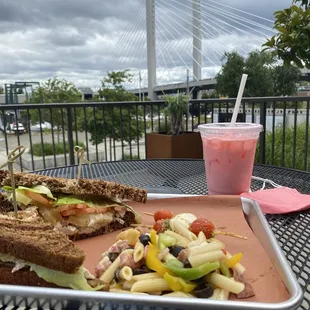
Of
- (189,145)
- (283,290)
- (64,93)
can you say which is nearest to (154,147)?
(189,145)

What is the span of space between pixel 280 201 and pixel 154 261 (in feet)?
1.79

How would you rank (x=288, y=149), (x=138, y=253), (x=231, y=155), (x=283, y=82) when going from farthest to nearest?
(x=283, y=82), (x=288, y=149), (x=231, y=155), (x=138, y=253)

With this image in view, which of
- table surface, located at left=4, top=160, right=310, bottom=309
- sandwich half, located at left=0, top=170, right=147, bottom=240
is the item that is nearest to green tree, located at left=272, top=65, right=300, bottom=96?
table surface, located at left=4, top=160, right=310, bottom=309

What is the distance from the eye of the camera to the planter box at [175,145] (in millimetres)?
3641

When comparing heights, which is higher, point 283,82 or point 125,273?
point 283,82

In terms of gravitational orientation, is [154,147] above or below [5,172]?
below

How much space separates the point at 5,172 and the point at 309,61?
7.77 feet

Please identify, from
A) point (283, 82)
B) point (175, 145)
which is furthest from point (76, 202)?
point (283, 82)

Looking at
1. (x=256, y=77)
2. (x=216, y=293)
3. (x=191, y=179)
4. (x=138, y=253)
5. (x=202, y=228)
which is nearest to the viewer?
(x=216, y=293)

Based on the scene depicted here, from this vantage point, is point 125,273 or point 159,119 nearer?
point 125,273

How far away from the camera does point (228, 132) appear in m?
1.12

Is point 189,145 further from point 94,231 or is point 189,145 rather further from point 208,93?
point 208,93

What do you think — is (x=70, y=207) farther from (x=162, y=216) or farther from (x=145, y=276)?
(x=145, y=276)

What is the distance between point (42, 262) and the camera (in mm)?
580
